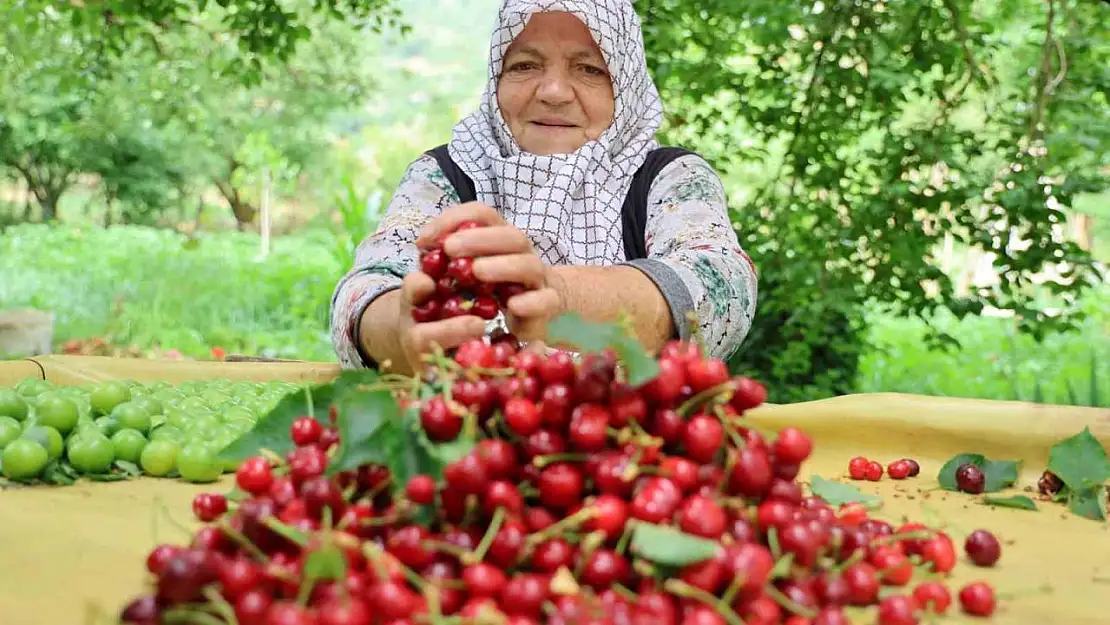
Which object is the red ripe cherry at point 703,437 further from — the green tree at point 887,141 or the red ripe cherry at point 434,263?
the green tree at point 887,141

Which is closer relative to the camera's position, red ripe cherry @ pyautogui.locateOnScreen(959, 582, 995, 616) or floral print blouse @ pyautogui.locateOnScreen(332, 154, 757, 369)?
red ripe cherry @ pyautogui.locateOnScreen(959, 582, 995, 616)

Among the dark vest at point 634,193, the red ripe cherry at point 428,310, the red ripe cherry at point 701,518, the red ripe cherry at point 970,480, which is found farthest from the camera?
the dark vest at point 634,193

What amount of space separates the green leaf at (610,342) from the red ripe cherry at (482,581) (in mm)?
207

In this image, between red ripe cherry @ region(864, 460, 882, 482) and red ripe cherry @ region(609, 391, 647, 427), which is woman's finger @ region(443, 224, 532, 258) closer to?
red ripe cherry @ region(609, 391, 647, 427)

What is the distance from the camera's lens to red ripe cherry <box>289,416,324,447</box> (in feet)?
3.35

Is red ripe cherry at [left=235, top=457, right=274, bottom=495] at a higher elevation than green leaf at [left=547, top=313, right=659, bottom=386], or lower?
lower

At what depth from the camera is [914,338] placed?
25.5 feet

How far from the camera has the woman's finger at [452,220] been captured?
1231mm

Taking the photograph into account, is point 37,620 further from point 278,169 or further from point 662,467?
point 278,169

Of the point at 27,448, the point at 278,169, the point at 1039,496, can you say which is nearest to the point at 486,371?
the point at 27,448

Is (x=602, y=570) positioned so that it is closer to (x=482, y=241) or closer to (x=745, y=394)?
(x=745, y=394)

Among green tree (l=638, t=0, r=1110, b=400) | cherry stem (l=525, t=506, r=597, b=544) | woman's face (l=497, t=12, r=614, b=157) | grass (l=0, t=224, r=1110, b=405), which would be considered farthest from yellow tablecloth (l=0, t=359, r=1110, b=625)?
grass (l=0, t=224, r=1110, b=405)

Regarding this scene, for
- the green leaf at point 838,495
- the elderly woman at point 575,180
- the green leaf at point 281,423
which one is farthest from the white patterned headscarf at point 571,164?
the green leaf at point 281,423

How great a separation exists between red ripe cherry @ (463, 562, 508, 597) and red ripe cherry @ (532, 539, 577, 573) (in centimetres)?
5
